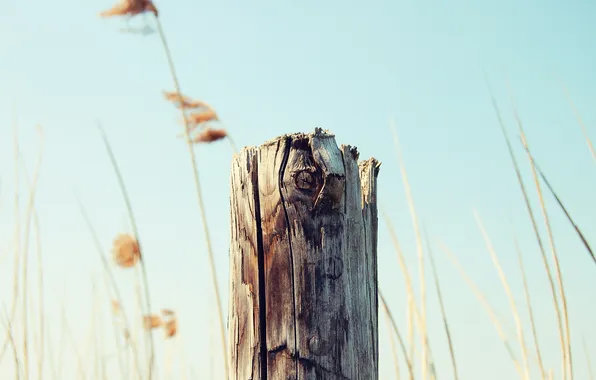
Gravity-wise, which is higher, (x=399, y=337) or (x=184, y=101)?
(x=184, y=101)

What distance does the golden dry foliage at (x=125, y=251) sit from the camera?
2.63m

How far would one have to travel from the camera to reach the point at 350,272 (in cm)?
122

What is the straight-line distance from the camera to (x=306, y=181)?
1.21 metres

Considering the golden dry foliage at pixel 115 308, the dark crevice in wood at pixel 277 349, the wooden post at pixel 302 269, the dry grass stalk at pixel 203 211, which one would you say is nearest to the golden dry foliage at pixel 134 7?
the dry grass stalk at pixel 203 211

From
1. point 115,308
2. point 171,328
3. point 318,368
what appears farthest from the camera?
point 171,328

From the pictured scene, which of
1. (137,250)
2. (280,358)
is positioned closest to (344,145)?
(280,358)

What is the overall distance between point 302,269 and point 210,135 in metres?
1.55

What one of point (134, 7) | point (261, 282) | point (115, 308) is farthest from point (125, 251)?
point (261, 282)

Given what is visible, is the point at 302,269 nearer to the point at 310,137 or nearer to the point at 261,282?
the point at 261,282

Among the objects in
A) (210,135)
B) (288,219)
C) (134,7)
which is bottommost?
(288,219)

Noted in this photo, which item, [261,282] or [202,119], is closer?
[261,282]

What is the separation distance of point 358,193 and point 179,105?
1463 mm

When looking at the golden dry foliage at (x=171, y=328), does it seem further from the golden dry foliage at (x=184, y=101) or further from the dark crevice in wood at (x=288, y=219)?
the dark crevice in wood at (x=288, y=219)

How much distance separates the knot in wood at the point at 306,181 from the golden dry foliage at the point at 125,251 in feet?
5.21
